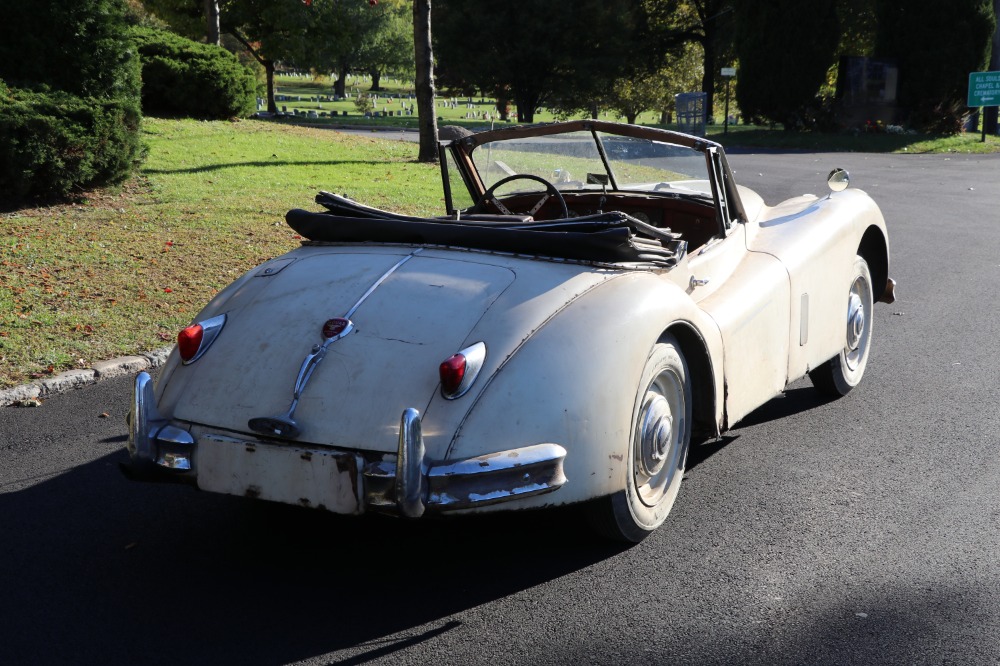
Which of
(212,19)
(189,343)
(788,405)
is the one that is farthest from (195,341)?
(212,19)

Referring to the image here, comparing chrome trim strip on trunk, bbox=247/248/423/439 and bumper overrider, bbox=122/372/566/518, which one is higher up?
chrome trim strip on trunk, bbox=247/248/423/439

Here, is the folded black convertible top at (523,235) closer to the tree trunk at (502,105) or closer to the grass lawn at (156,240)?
the grass lawn at (156,240)

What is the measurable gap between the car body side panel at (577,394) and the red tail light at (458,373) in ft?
0.19

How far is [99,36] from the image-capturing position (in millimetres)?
11906

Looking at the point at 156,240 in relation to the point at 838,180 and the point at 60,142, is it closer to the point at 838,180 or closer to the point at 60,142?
the point at 60,142

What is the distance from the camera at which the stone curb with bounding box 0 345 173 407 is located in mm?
5637

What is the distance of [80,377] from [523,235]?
130 inches

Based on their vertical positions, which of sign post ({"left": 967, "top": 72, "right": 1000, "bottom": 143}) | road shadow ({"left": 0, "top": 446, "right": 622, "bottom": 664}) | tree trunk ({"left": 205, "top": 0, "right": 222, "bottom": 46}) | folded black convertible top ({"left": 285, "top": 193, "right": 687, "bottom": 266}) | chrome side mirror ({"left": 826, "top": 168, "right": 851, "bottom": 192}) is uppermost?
tree trunk ({"left": 205, "top": 0, "right": 222, "bottom": 46})

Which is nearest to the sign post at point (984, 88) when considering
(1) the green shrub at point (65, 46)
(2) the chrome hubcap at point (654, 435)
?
(1) the green shrub at point (65, 46)

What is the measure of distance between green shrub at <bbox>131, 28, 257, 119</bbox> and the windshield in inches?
650

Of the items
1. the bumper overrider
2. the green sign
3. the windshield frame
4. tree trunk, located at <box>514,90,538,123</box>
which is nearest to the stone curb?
the windshield frame

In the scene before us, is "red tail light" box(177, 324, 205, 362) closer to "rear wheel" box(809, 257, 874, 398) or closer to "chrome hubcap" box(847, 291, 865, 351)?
"rear wheel" box(809, 257, 874, 398)

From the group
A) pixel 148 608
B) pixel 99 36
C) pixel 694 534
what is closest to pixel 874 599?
pixel 694 534

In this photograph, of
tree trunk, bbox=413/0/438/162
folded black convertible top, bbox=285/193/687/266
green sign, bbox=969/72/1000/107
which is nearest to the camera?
folded black convertible top, bbox=285/193/687/266
